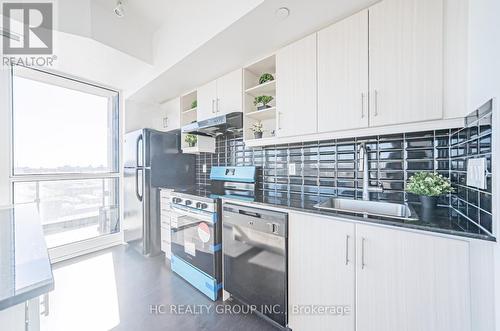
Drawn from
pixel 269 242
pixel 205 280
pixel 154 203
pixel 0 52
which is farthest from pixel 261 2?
pixel 0 52

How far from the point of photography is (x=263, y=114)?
208cm

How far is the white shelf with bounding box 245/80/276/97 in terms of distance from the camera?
1933mm

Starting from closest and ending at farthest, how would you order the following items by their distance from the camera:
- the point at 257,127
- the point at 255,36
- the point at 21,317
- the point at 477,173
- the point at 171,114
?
the point at 21,317 < the point at 477,173 < the point at 255,36 < the point at 257,127 < the point at 171,114

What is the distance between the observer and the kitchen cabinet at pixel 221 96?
2.15 metres

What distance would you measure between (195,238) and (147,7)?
7.83ft

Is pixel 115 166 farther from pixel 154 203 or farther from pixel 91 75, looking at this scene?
pixel 91 75

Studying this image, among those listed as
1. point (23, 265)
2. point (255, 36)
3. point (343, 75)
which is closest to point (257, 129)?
point (255, 36)

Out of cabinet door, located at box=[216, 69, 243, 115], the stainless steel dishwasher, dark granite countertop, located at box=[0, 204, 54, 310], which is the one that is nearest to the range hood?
cabinet door, located at box=[216, 69, 243, 115]

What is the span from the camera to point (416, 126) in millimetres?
1218

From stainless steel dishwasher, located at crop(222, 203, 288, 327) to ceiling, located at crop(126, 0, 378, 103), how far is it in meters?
1.39

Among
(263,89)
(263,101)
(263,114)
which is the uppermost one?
(263,89)

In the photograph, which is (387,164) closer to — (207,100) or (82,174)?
(207,100)

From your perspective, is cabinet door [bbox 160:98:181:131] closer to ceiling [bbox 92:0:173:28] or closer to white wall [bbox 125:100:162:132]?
white wall [bbox 125:100:162:132]

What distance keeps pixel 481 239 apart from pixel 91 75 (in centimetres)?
390
